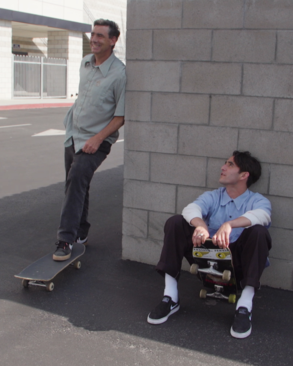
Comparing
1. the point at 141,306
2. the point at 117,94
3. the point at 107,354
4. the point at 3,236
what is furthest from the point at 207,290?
the point at 3,236

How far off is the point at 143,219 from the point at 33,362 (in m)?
1.74

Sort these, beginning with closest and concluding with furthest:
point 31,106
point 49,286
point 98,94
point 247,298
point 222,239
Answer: point 222,239
point 247,298
point 49,286
point 98,94
point 31,106

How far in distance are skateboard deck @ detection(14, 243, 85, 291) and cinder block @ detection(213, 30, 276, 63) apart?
2.01m

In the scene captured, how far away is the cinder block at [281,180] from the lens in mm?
3660

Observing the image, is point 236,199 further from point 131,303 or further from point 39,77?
point 39,77

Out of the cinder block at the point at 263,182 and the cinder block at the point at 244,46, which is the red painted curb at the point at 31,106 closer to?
the cinder block at the point at 244,46

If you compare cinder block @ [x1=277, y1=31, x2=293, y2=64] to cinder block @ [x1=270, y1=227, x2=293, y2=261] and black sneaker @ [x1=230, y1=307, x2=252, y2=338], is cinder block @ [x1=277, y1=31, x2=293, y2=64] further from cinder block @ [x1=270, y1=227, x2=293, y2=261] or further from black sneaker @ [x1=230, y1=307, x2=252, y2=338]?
black sneaker @ [x1=230, y1=307, x2=252, y2=338]

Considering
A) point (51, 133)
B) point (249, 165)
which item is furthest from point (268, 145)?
point (51, 133)

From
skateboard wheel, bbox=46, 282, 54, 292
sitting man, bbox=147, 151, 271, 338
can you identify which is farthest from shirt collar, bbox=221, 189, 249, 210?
skateboard wheel, bbox=46, 282, 54, 292

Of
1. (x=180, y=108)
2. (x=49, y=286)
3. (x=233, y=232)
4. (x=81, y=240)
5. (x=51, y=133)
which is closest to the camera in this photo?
(x=233, y=232)

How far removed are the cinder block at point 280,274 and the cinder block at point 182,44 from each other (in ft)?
5.57

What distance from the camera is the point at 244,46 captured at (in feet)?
11.9

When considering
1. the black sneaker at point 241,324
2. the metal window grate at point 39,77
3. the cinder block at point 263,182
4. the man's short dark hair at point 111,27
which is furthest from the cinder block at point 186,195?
the metal window grate at point 39,77

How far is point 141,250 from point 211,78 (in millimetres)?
1607
